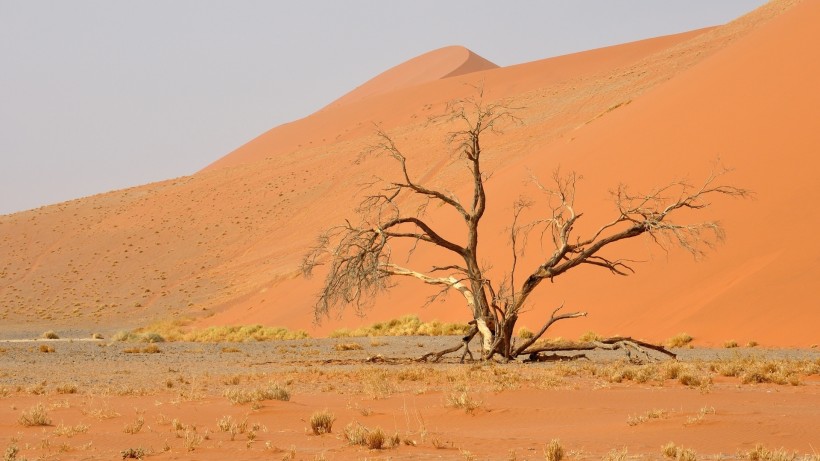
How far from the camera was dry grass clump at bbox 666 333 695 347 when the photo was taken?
828 inches

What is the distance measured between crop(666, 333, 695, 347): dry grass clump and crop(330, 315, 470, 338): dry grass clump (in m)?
8.19

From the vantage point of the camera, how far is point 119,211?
6875cm

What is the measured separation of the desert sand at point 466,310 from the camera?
377 inches

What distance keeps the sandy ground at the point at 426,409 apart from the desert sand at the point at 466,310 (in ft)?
0.18

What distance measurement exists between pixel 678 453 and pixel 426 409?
4.43m

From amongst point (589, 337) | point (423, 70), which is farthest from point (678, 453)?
point (423, 70)

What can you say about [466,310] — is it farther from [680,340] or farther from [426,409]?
[426,409]

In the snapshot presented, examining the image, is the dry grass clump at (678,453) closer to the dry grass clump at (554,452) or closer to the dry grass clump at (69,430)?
the dry grass clump at (554,452)

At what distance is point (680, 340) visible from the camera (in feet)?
69.1

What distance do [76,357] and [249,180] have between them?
160 feet

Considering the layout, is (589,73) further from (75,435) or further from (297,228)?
(75,435)

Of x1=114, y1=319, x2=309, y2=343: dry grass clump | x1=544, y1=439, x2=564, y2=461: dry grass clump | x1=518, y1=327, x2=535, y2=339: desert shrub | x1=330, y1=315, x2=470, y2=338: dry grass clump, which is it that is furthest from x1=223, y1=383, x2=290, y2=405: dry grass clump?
x1=114, y1=319, x2=309, y2=343: dry grass clump

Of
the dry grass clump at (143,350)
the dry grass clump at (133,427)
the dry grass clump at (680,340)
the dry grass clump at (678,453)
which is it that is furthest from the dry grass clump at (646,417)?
the dry grass clump at (143,350)

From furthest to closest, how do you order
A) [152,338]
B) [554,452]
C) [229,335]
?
[229,335], [152,338], [554,452]
